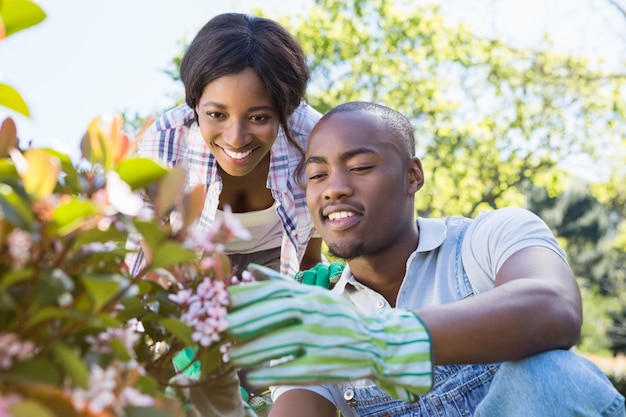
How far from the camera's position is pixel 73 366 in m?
0.77

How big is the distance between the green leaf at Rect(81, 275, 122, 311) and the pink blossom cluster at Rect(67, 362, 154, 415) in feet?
0.23

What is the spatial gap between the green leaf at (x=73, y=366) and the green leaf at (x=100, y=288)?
7 centimetres

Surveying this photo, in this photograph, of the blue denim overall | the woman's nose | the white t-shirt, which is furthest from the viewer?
the woman's nose

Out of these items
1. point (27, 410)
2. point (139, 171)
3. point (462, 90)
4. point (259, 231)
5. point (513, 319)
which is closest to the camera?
point (27, 410)

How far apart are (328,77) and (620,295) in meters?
14.9

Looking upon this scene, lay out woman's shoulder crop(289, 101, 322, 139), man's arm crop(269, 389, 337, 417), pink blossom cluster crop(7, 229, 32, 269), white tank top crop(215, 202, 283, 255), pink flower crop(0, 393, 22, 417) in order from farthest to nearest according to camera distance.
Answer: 1. white tank top crop(215, 202, 283, 255)
2. woman's shoulder crop(289, 101, 322, 139)
3. man's arm crop(269, 389, 337, 417)
4. pink blossom cluster crop(7, 229, 32, 269)
5. pink flower crop(0, 393, 22, 417)

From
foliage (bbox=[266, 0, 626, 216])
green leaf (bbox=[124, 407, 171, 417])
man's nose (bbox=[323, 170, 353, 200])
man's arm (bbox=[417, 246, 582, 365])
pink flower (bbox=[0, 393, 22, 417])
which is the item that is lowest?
foliage (bbox=[266, 0, 626, 216])

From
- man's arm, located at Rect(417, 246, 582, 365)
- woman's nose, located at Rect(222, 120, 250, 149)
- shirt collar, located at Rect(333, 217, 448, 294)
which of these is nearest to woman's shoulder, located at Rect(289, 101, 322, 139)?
woman's nose, located at Rect(222, 120, 250, 149)

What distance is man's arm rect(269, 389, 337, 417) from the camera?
1.89 meters

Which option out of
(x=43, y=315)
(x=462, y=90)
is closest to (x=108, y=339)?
(x=43, y=315)

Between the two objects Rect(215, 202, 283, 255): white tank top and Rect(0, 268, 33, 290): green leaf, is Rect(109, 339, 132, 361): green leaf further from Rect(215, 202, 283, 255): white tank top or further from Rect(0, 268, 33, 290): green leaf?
Rect(215, 202, 283, 255): white tank top

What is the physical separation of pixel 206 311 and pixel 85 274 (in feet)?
0.83

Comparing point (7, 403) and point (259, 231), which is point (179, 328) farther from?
point (259, 231)

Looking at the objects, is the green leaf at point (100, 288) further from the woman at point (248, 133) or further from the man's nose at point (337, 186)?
the woman at point (248, 133)
